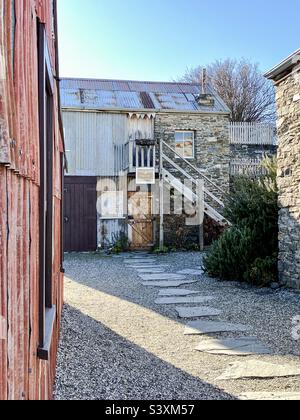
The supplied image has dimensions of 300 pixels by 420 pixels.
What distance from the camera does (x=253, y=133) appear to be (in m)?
24.1

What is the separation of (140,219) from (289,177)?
8.53m

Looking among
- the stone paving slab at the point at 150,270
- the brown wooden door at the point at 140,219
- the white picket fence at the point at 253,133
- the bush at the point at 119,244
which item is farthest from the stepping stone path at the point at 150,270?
the white picket fence at the point at 253,133

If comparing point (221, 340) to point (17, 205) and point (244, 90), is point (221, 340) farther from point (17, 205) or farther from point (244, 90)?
point (244, 90)

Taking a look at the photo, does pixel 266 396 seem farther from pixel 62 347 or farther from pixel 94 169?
pixel 94 169

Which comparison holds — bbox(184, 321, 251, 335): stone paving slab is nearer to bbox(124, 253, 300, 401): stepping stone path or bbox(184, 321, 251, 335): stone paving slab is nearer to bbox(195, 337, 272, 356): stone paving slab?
bbox(124, 253, 300, 401): stepping stone path

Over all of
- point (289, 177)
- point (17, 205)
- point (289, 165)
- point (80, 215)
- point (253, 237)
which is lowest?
point (253, 237)

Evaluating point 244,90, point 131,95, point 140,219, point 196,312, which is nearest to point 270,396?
point 196,312

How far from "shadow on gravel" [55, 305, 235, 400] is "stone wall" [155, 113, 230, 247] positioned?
1114 centimetres

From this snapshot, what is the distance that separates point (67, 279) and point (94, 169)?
663 cm

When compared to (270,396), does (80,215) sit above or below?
above

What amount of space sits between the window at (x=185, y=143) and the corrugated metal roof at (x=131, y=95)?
0.91 meters

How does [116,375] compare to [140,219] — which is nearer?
[116,375]

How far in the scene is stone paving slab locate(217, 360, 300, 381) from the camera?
12.5ft

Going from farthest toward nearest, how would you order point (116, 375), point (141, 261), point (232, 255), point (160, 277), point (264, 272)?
point (141, 261) < point (160, 277) < point (232, 255) < point (264, 272) < point (116, 375)
